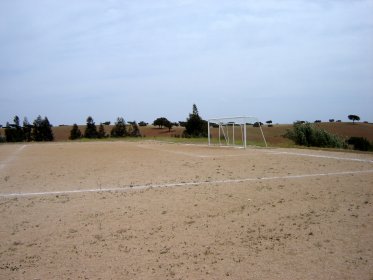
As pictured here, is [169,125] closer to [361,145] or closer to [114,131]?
[114,131]

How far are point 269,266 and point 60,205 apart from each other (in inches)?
182

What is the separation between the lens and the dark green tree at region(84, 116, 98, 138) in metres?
67.3

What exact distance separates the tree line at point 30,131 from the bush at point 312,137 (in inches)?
1926

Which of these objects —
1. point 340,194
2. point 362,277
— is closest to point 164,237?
point 362,277

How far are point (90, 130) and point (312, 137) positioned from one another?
49062 mm

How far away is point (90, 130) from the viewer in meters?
68.4

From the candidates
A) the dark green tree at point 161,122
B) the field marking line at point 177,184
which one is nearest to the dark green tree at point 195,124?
the dark green tree at point 161,122

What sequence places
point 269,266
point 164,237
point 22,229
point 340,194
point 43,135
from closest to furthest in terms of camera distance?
point 269,266 → point 164,237 → point 22,229 → point 340,194 → point 43,135

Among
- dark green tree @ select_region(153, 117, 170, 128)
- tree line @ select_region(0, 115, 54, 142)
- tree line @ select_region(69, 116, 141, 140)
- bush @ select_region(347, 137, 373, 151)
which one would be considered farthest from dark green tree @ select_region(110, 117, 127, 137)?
bush @ select_region(347, 137, 373, 151)

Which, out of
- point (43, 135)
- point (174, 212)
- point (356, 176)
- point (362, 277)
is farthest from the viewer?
point (43, 135)

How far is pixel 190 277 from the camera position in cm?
382

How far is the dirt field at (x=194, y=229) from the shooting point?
4039mm

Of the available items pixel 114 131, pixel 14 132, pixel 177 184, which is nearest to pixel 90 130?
pixel 114 131

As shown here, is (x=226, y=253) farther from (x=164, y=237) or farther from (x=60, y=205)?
(x=60, y=205)
